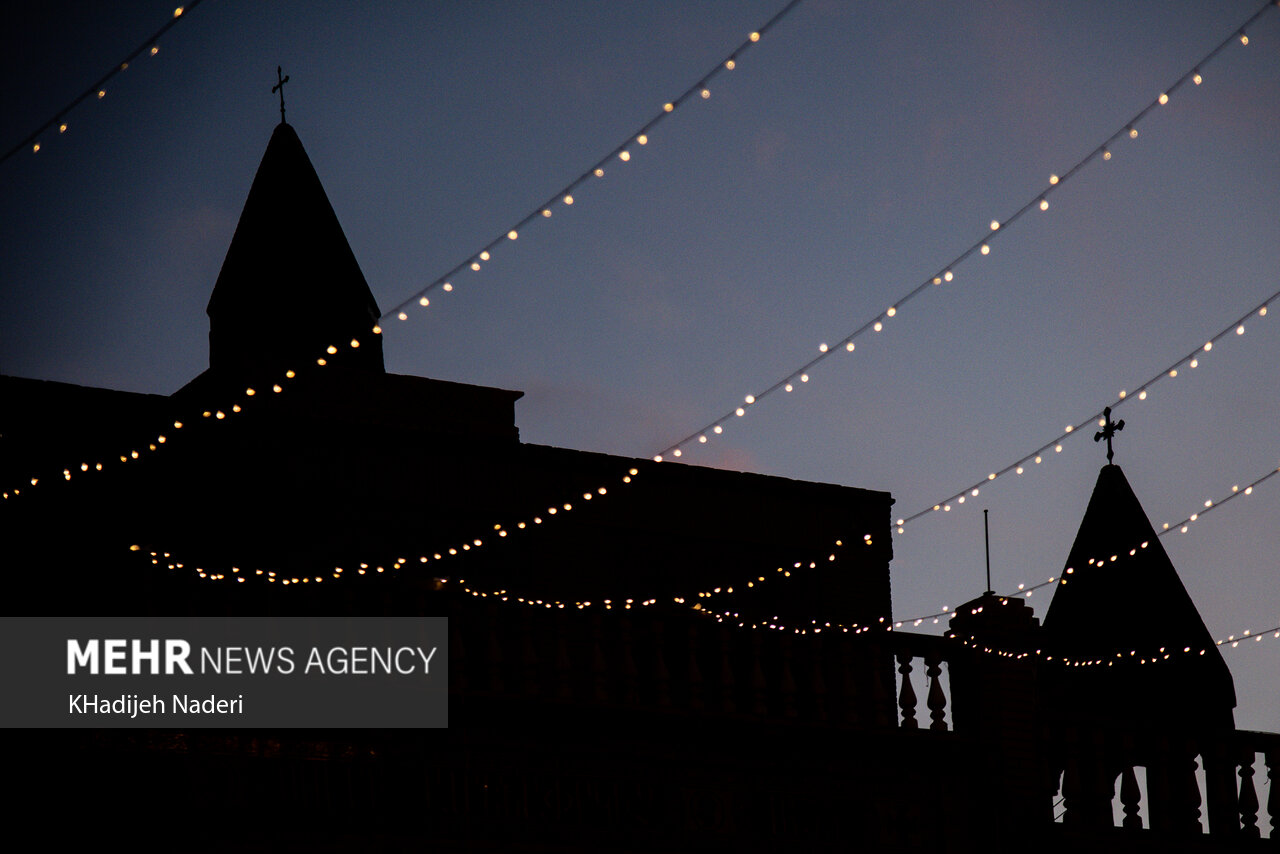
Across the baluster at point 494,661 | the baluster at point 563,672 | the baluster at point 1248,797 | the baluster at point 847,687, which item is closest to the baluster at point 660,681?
the baluster at point 563,672

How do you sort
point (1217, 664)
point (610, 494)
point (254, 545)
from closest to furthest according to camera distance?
point (254, 545) < point (610, 494) < point (1217, 664)

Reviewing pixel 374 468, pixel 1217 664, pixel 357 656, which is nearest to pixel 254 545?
pixel 374 468

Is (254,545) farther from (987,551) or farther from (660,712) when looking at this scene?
(987,551)

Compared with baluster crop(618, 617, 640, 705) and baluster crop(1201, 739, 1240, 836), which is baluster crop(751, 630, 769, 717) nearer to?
baluster crop(618, 617, 640, 705)

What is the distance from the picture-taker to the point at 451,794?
33.8 ft

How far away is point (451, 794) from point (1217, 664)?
9.24 meters

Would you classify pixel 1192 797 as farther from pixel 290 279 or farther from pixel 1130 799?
pixel 290 279

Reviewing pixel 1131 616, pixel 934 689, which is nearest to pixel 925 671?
pixel 934 689

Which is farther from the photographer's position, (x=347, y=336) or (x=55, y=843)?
(x=347, y=336)

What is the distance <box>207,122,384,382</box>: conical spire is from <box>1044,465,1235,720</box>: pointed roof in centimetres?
757

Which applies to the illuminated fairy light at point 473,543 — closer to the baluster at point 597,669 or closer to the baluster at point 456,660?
the baluster at point 597,669

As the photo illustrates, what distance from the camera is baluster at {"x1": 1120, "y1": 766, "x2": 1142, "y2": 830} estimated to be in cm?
1168

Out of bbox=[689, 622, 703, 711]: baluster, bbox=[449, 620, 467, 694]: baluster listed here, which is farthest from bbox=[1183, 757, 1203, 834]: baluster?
bbox=[449, 620, 467, 694]: baluster

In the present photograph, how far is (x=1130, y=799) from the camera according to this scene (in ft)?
38.4
